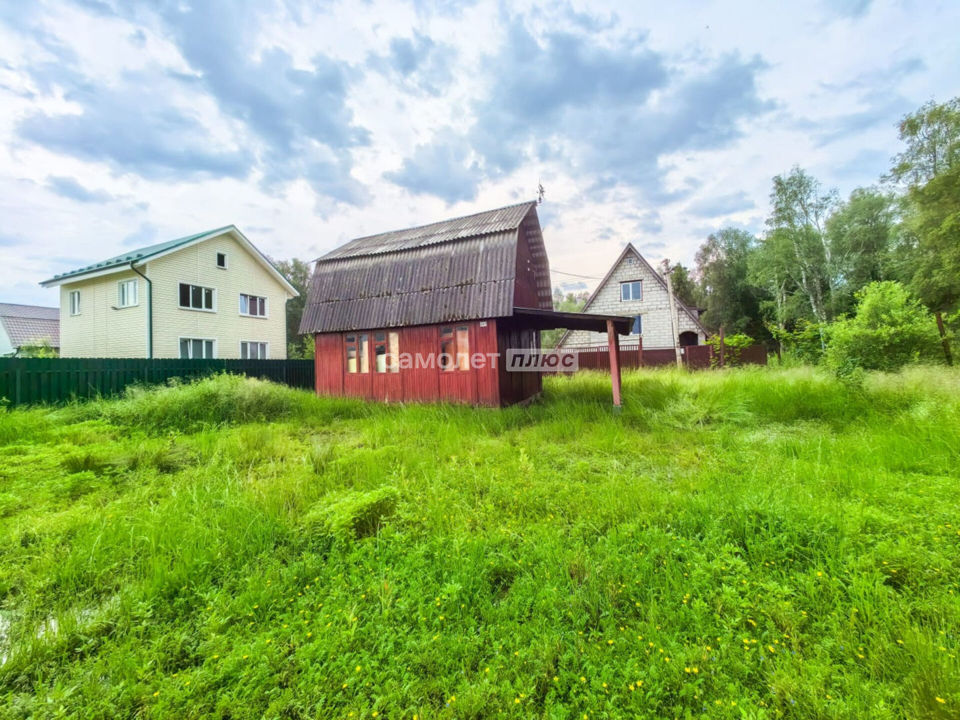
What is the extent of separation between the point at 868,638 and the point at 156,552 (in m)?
4.78

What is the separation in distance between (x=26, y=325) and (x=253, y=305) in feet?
74.8

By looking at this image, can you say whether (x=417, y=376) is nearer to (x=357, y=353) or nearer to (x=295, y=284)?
(x=357, y=353)

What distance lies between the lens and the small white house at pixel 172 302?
15195 millimetres

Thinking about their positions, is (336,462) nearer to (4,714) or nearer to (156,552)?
(156,552)

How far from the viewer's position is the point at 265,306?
19.9m

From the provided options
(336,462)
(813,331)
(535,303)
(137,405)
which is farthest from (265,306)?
(813,331)

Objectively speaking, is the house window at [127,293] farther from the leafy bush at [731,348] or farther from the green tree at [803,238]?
the green tree at [803,238]

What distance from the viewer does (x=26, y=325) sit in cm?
2717

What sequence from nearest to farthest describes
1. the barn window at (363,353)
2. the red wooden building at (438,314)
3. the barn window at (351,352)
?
1. the red wooden building at (438,314)
2. the barn window at (363,353)
3. the barn window at (351,352)

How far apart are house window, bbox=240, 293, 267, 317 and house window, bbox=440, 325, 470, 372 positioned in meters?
13.6

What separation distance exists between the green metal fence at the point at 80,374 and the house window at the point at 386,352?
222 inches

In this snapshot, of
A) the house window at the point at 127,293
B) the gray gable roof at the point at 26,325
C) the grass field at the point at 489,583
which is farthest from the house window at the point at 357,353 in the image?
the gray gable roof at the point at 26,325

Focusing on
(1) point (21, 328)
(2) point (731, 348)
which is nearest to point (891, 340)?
(2) point (731, 348)

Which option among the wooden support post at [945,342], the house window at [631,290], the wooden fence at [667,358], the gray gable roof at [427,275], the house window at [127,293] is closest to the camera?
the wooden support post at [945,342]
